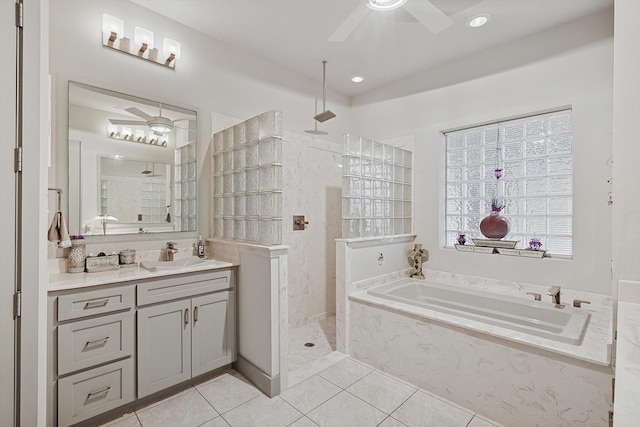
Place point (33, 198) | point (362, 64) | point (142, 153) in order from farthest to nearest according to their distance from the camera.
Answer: point (362, 64), point (142, 153), point (33, 198)

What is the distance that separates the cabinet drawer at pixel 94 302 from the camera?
1.70 metres

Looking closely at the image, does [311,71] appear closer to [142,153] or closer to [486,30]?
[486,30]

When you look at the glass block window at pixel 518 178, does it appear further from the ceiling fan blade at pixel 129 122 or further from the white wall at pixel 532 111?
the ceiling fan blade at pixel 129 122

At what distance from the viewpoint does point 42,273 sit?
130 centimetres

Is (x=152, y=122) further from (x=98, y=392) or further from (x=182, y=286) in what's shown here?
(x=98, y=392)

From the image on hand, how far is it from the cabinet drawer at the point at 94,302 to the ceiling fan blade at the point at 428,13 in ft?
8.22

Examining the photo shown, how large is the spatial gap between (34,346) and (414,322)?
2180 mm

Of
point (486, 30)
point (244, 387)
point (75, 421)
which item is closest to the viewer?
point (75, 421)

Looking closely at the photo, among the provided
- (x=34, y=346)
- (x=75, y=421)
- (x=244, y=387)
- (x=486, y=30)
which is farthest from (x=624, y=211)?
(x=75, y=421)

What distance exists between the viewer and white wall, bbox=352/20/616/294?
242 centimetres

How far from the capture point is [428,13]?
197cm

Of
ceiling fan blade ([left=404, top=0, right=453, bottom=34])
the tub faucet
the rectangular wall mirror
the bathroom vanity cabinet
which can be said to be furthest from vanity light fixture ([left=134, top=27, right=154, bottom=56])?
the tub faucet

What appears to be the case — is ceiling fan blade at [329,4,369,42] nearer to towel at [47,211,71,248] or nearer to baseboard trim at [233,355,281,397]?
towel at [47,211,71,248]

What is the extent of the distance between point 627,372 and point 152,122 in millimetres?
2992
